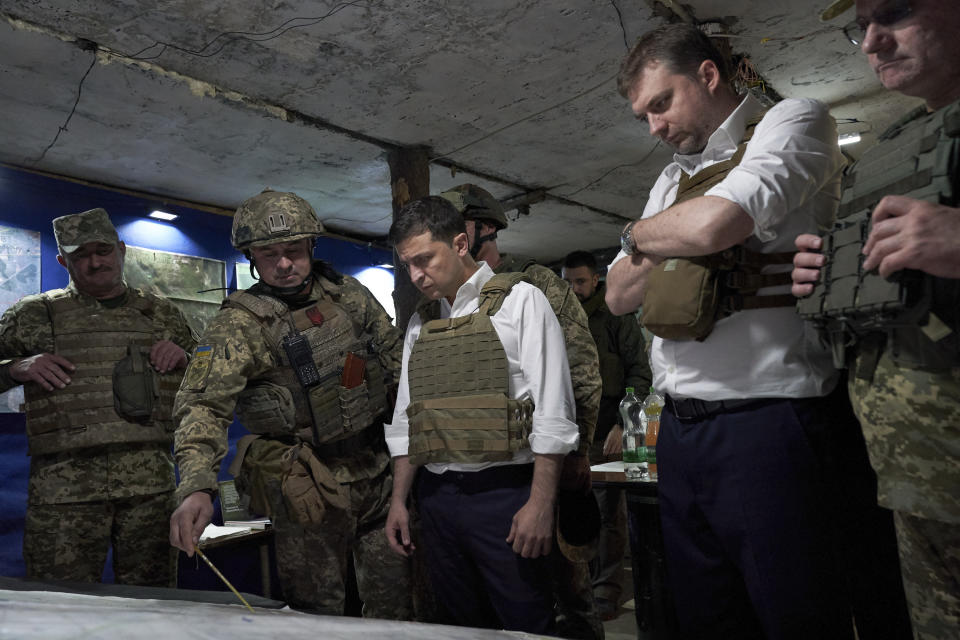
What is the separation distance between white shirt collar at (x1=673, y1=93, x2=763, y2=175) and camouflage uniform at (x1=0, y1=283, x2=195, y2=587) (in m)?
2.86

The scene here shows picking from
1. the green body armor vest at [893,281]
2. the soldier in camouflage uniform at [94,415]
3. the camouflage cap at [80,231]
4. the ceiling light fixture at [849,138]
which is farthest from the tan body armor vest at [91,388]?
the ceiling light fixture at [849,138]

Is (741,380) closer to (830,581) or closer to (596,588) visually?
(830,581)

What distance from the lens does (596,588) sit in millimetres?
4047

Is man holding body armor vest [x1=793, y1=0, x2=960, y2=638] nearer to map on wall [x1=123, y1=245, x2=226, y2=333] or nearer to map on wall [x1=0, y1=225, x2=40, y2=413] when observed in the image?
map on wall [x1=0, y1=225, x2=40, y2=413]

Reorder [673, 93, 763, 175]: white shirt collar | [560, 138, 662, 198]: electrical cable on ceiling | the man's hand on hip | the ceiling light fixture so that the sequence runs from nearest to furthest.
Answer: [673, 93, 763, 175]: white shirt collar
the man's hand on hip
the ceiling light fixture
[560, 138, 662, 198]: electrical cable on ceiling

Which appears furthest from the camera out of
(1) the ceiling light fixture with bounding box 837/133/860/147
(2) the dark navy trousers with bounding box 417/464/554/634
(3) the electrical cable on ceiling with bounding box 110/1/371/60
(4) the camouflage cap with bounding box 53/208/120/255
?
(1) the ceiling light fixture with bounding box 837/133/860/147

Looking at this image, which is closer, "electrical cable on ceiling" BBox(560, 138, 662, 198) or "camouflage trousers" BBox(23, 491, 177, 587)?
"camouflage trousers" BBox(23, 491, 177, 587)

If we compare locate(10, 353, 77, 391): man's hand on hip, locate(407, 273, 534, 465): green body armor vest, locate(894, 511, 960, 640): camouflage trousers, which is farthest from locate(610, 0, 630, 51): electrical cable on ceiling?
locate(10, 353, 77, 391): man's hand on hip

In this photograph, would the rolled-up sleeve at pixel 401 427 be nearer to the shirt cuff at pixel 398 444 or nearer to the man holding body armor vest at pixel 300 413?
the shirt cuff at pixel 398 444

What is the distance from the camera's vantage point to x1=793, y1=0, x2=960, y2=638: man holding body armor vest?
1.08 metres

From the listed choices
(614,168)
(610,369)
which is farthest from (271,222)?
(614,168)

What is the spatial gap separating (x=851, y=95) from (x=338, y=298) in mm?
4429

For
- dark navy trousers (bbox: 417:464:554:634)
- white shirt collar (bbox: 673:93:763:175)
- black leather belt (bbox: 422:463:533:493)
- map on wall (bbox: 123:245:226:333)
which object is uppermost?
map on wall (bbox: 123:245:226:333)

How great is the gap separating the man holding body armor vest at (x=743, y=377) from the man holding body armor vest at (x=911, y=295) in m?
0.14
